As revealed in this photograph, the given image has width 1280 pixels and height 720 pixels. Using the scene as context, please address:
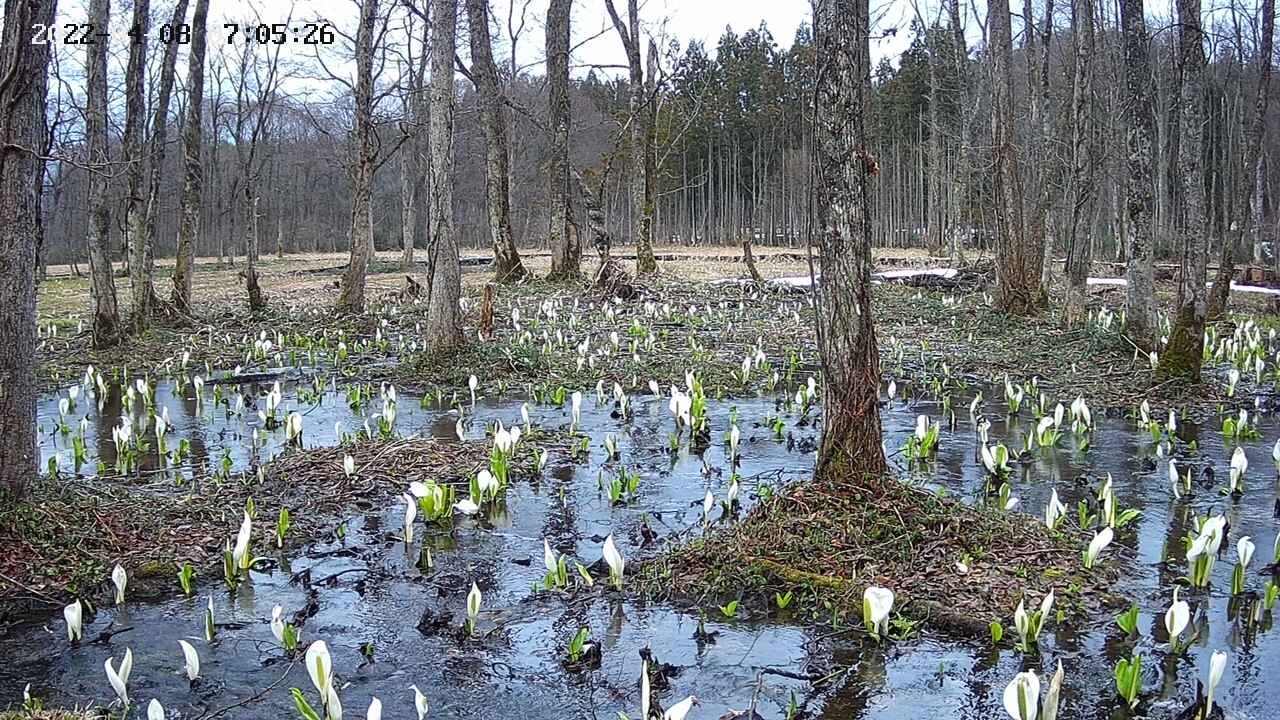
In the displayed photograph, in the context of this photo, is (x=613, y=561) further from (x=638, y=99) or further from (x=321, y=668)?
(x=638, y=99)

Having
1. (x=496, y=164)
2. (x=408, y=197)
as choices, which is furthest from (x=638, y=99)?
(x=408, y=197)

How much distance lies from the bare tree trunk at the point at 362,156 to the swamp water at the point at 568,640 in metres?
10.1

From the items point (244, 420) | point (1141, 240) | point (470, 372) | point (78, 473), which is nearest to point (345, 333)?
point (470, 372)

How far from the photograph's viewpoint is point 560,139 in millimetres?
20562

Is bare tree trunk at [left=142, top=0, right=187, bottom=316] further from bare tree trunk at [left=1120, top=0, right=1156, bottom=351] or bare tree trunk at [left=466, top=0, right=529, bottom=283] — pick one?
bare tree trunk at [left=1120, top=0, right=1156, bottom=351]

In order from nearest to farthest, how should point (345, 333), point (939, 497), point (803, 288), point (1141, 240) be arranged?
point (939, 497) → point (1141, 240) → point (345, 333) → point (803, 288)

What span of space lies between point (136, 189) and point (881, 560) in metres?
12.9

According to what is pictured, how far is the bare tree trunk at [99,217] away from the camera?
42.1 feet

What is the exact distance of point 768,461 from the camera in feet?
25.7

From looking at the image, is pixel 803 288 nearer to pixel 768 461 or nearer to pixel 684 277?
pixel 684 277

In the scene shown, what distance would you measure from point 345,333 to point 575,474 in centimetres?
862

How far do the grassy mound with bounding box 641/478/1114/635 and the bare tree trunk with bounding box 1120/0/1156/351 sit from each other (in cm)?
684

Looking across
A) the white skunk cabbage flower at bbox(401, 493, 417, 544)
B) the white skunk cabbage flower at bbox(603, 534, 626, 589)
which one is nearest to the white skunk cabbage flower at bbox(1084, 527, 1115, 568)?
the white skunk cabbage flower at bbox(603, 534, 626, 589)

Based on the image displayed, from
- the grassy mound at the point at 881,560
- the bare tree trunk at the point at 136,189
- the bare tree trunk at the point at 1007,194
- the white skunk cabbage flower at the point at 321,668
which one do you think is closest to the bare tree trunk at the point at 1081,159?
the bare tree trunk at the point at 1007,194
